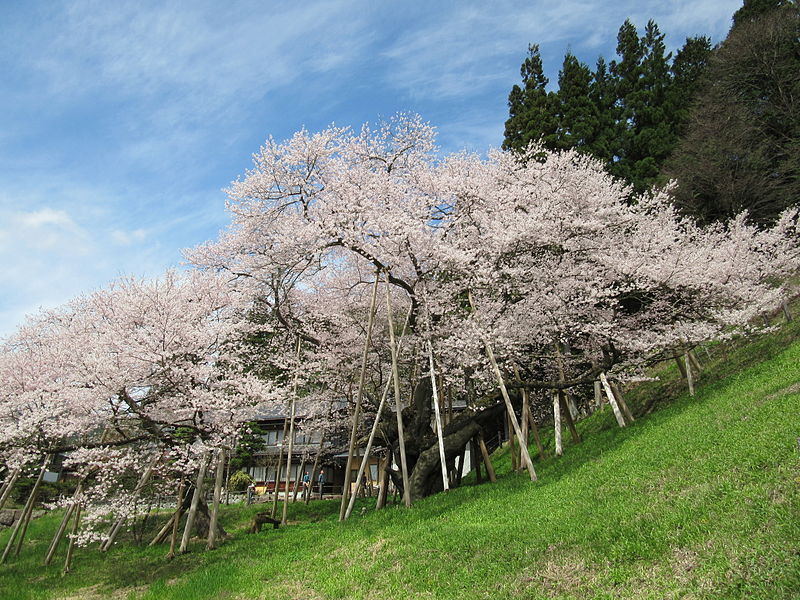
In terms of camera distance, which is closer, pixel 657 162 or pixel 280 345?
pixel 280 345

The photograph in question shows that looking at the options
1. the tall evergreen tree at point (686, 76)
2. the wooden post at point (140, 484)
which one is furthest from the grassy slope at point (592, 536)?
the tall evergreen tree at point (686, 76)

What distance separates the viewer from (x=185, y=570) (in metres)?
11.0

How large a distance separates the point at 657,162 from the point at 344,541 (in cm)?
2919

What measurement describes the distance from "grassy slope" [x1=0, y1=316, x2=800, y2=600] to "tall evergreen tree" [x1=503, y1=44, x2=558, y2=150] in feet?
59.3

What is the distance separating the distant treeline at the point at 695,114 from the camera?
24.3 m

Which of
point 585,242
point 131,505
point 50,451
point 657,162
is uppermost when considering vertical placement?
point 657,162

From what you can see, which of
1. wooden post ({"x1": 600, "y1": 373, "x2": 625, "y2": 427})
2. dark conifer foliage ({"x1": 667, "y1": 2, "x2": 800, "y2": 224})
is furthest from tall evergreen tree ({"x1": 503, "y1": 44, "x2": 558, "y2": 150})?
wooden post ({"x1": 600, "y1": 373, "x2": 625, "y2": 427})

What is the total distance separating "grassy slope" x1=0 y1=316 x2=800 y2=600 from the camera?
534 centimetres

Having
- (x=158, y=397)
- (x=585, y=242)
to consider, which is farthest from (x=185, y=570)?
(x=585, y=242)

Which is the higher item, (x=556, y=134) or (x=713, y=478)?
(x=556, y=134)

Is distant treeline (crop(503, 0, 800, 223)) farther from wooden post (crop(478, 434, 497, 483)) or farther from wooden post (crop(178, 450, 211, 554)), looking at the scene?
wooden post (crop(178, 450, 211, 554))

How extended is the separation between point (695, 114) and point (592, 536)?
29834 millimetres

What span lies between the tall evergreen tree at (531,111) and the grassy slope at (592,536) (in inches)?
712

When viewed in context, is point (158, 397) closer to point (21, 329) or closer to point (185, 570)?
point (185, 570)
